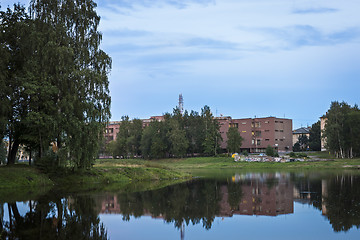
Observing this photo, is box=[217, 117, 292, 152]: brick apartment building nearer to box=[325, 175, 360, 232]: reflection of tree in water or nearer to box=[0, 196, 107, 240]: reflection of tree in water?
box=[325, 175, 360, 232]: reflection of tree in water

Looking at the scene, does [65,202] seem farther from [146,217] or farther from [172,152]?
[172,152]

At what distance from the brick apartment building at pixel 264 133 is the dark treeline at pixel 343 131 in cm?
3320

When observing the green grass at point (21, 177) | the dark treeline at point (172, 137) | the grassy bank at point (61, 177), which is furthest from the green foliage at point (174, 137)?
the green grass at point (21, 177)

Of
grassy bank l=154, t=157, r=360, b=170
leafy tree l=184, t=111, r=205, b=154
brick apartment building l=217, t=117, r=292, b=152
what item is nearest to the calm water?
grassy bank l=154, t=157, r=360, b=170

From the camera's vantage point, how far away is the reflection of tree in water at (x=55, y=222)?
13.7 metres

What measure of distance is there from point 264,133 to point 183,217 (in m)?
118

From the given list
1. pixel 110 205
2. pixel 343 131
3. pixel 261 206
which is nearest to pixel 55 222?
pixel 110 205

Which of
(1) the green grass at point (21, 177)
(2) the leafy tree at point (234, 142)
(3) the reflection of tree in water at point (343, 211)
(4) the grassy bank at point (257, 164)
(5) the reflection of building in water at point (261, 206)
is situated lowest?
(4) the grassy bank at point (257, 164)

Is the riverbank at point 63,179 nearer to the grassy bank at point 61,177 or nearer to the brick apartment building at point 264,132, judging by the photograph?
the grassy bank at point 61,177

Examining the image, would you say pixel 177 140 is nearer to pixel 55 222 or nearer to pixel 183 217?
pixel 183 217

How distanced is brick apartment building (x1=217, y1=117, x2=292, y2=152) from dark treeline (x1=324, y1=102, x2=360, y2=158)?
33.2 metres

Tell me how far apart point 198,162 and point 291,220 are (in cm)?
8553

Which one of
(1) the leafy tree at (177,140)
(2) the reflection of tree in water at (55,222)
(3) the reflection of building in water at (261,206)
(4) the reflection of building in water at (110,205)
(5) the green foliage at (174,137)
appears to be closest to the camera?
(2) the reflection of tree in water at (55,222)

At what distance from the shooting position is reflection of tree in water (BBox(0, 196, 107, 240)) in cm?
1371
